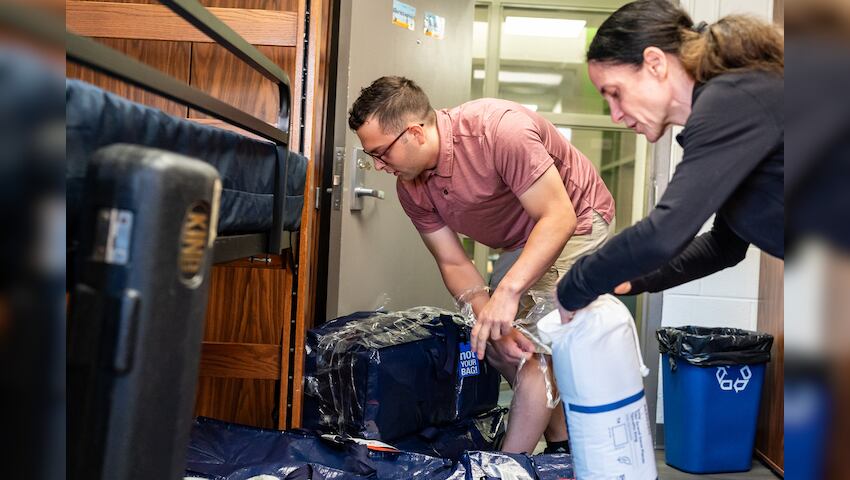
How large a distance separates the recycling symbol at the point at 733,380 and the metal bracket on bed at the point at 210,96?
1.53m

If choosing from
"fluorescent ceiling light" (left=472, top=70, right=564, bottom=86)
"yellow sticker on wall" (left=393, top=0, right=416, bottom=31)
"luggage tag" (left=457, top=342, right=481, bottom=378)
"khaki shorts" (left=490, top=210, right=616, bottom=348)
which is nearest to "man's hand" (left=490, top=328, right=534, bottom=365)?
"khaki shorts" (left=490, top=210, right=616, bottom=348)

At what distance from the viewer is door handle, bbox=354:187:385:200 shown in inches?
92.7

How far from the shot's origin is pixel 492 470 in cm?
159

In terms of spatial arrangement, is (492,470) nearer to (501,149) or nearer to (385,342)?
(385,342)

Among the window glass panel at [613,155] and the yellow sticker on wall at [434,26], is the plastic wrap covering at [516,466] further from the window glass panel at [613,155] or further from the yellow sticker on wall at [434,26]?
the window glass panel at [613,155]

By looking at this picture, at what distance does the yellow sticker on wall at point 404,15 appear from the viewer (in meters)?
2.55

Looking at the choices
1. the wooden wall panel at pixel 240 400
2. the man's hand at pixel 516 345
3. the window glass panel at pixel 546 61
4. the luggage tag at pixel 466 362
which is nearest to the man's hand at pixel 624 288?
the man's hand at pixel 516 345

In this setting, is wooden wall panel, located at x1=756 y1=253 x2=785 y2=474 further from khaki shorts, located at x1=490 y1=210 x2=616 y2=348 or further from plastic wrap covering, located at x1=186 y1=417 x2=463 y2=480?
plastic wrap covering, located at x1=186 y1=417 x2=463 y2=480

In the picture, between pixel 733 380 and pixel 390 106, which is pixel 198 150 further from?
pixel 733 380

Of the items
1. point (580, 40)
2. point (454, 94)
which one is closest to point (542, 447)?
point (454, 94)

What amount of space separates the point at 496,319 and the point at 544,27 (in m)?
3.34

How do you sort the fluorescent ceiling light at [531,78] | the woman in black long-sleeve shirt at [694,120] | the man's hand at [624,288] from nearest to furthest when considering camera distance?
the woman in black long-sleeve shirt at [694,120] < the man's hand at [624,288] < the fluorescent ceiling light at [531,78]

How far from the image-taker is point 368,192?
7.81ft

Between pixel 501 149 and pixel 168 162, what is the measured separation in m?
1.27
